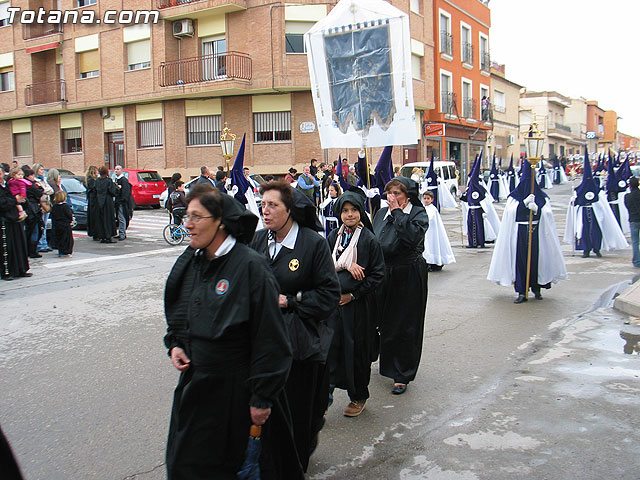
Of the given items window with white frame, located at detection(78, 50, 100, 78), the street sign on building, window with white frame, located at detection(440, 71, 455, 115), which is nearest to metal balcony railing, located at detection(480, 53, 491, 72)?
window with white frame, located at detection(440, 71, 455, 115)

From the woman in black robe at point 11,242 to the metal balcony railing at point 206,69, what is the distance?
17434mm

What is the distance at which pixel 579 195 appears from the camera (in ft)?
43.2

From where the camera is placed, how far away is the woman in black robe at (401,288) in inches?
206

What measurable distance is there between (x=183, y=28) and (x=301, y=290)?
27626mm

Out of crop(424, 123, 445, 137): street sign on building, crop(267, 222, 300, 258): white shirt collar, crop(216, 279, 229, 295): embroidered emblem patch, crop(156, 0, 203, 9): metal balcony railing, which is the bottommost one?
crop(216, 279, 229, 295): embroidered emblem patch

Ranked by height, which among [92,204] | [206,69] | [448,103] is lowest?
[92,204]

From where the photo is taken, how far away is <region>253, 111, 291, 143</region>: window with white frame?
27672 millimetres

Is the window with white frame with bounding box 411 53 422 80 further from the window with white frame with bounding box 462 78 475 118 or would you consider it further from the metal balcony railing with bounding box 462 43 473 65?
the metal balcony railing with bounding box 462 43 473 65

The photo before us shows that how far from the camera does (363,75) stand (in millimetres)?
6590

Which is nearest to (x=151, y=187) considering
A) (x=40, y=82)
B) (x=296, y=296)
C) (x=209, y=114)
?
(x=209, y=114)

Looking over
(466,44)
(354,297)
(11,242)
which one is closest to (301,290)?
(354,297)

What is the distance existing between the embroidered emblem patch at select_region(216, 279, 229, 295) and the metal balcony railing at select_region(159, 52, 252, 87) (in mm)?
25208

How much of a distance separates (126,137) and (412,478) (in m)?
29.5

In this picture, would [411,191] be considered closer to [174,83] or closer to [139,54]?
[174,83]
